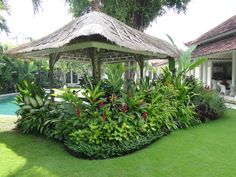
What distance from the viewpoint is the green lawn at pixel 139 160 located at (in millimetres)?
5141

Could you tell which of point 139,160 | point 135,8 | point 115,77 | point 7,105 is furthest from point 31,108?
point 135,8

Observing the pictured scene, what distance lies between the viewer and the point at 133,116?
278 inches

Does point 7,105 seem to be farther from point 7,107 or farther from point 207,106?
point 207,106

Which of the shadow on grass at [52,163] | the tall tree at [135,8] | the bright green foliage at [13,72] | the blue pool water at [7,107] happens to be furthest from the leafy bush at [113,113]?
the bright green foliage at [13,72]

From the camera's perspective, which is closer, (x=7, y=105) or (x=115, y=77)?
(x=115, y=77)

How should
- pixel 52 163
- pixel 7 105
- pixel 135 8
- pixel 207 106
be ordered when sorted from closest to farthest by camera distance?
pixel 52 163 → pixel 207 106 → pixel 7 105 → pixel 135 8

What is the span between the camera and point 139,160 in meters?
5.79

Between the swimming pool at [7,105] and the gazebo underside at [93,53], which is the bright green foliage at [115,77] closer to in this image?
the gazebo underside at [93,53]

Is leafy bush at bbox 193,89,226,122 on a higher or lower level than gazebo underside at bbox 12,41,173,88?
lower

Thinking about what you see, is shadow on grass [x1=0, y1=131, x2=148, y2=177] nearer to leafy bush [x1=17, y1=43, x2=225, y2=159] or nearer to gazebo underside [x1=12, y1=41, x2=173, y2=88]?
leafy bush [x1=17, y1=43, x2=225, y2=159]

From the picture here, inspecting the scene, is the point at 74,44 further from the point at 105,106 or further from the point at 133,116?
the point at 133,116

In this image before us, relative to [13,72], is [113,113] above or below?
below

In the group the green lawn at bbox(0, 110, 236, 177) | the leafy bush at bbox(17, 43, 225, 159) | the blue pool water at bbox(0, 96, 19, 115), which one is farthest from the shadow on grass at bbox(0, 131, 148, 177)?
the blue pool water at bbox(0, 96, 19, 115)

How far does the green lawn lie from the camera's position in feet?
16.9
